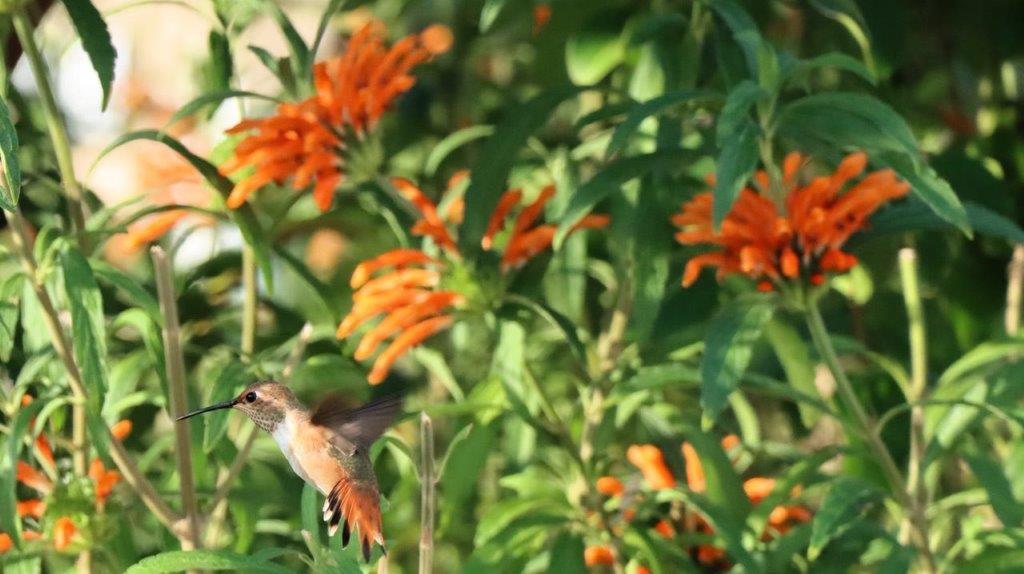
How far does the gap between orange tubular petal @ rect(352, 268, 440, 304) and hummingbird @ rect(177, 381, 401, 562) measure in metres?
0.61

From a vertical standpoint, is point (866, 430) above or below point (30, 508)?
below

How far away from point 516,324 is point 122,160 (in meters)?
2.52

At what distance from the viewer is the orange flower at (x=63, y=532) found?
1.42 m

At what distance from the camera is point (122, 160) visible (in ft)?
12.8

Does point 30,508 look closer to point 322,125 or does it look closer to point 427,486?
point 322,125

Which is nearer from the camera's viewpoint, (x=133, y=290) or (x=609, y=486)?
(x=133, y=290)

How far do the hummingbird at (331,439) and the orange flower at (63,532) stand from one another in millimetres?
632

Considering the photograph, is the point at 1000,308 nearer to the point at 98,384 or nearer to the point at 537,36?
the point at 537,36

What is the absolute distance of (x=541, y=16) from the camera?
1976mm

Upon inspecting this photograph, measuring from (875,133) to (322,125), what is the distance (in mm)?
489

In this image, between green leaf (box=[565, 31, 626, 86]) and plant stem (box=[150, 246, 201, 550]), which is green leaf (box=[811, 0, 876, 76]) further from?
plant stem (box=[150, 246, 201, 550])

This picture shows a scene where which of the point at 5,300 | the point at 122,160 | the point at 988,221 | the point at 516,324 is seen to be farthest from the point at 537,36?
the point at 122,160

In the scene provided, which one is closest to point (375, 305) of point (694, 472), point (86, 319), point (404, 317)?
point (404, 317)

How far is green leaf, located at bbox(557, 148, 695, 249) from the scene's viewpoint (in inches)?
55.2
